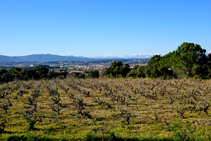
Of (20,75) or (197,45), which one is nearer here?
(197,45)

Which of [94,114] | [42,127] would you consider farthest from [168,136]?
[42,127]

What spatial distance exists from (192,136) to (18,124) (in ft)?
24.5

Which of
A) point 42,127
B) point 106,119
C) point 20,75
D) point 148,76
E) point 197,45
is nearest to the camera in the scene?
point 42,127

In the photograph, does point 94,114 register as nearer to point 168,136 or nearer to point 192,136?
point 168,136

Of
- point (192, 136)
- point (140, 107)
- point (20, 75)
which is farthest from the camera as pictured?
point (20, 75)

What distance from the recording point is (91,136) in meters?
6.32

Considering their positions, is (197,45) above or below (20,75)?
above

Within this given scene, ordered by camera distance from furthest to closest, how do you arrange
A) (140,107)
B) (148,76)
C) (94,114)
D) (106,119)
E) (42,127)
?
(148,76), (140,107), (94,114), (106,119), (42,127)

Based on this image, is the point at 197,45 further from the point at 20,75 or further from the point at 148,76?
the point at 20,75

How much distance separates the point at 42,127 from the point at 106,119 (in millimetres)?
3039

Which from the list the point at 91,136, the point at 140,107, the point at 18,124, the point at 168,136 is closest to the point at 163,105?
the point at 140,107

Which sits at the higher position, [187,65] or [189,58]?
[189,58]

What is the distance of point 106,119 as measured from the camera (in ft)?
29.3

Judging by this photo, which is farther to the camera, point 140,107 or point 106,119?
point 140,107
